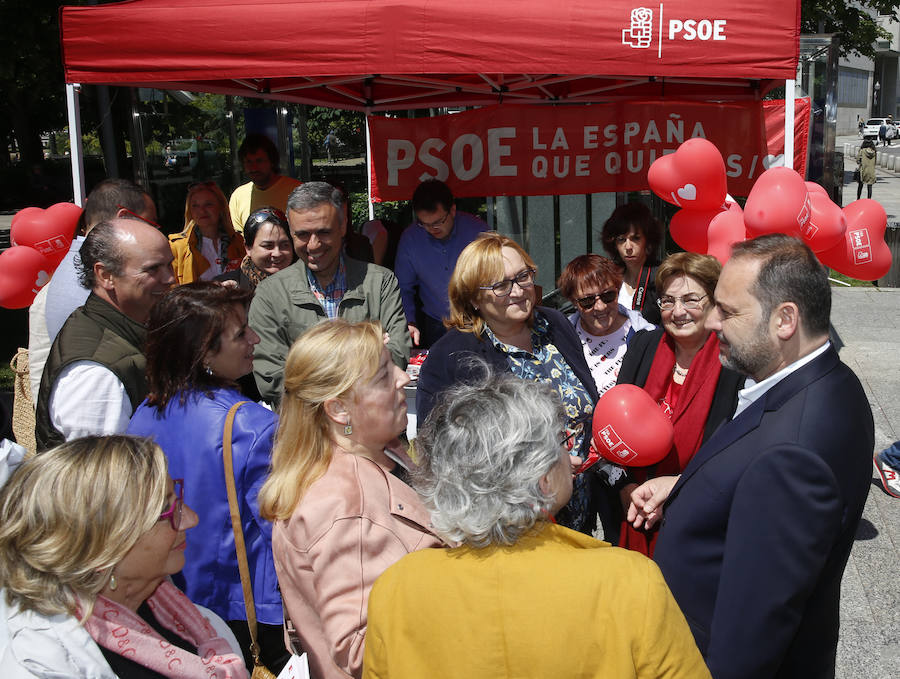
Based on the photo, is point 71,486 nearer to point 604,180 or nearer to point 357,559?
point 357,559

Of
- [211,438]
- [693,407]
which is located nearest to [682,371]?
[693,407]

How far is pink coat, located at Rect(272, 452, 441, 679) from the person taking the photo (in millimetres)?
1635

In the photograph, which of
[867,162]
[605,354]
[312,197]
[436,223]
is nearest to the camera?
[605,354]

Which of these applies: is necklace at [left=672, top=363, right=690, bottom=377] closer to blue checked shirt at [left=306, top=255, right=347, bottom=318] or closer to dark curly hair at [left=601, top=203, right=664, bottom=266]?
dark curly hair at [left=601, top=203, right=664, bottom=266]

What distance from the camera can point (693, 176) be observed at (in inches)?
136

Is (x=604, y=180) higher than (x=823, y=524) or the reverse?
higher

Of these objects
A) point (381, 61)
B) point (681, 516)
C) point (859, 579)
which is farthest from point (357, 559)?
point (859, 579)

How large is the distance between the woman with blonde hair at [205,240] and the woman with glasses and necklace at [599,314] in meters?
2.38

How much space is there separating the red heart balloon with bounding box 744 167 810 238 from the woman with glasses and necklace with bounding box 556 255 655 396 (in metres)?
0.60

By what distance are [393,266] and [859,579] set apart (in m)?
3.30

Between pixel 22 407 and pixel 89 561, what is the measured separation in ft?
8.62

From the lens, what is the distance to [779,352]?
1846 mm

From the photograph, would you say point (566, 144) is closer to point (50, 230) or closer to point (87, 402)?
point (50, 230)

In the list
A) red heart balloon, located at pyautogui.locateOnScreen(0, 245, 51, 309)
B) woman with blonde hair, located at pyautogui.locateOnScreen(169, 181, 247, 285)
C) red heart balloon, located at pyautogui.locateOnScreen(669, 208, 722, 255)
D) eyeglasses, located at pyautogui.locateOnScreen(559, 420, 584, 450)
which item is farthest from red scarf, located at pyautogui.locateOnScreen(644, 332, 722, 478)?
red heart balloon, located at pyautogui.locateOnScreen(0, 245, 51, 309)
